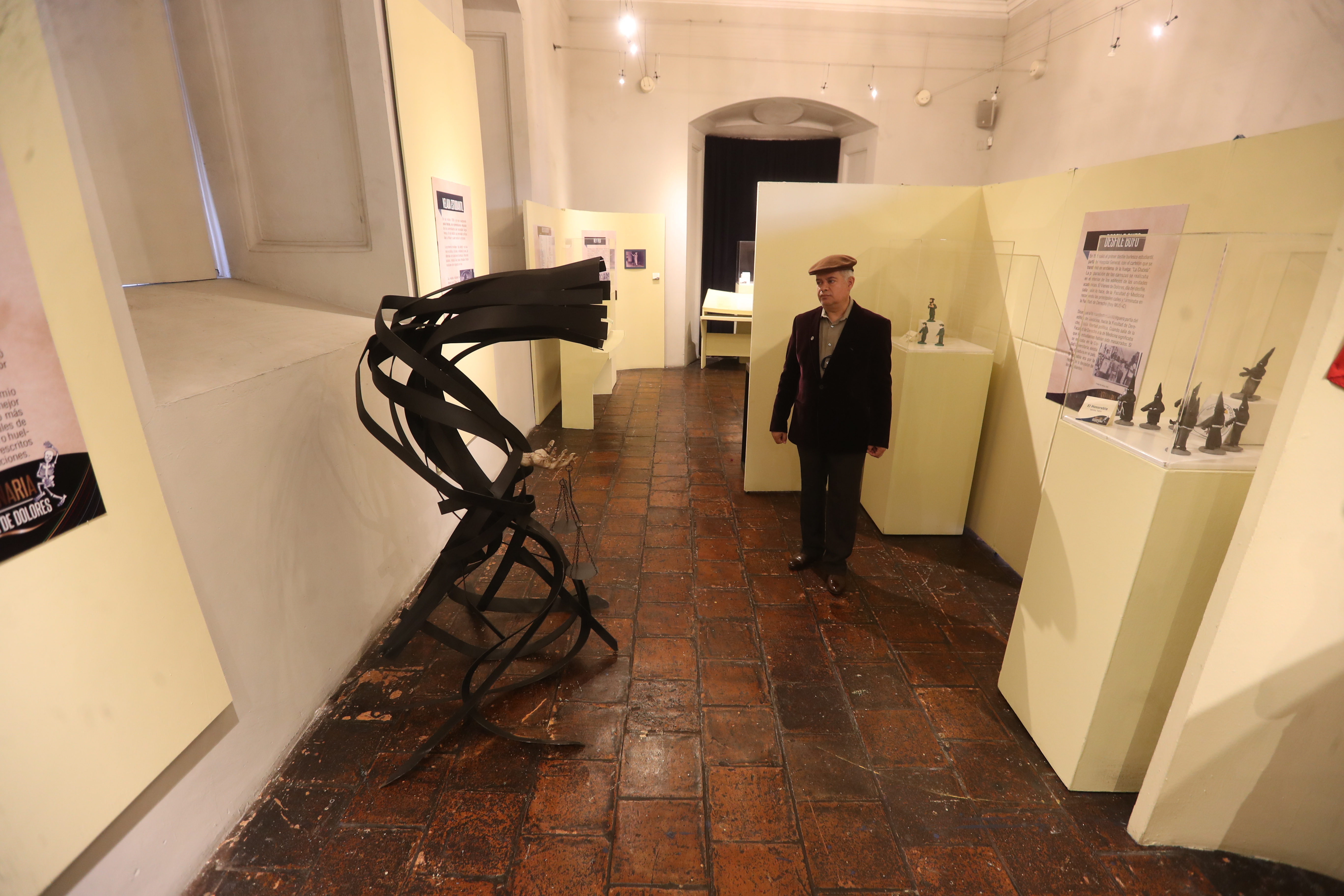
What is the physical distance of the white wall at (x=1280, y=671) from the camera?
150 centimetres

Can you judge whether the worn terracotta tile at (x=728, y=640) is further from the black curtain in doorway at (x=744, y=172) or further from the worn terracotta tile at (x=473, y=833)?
the black curtain in doorway at (x=744, y=172)

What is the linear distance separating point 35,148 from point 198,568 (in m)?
1.09

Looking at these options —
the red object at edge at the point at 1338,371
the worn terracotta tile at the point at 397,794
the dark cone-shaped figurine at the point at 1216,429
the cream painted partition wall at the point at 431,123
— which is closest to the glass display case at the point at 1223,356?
the dark cone-shaped figurine at the point at 1216,429

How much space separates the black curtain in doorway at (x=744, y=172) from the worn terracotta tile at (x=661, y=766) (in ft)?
29.7

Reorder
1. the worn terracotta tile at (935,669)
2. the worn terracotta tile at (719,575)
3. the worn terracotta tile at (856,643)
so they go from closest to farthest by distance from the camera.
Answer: the worn terracotta tile at (935,669) < the worn terracotta tile at (856,643) < the worn terracotta tile at (719,575)

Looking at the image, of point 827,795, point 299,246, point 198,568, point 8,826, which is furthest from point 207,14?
point 827,795

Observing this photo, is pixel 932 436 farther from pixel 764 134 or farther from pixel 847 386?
pixel 764 134

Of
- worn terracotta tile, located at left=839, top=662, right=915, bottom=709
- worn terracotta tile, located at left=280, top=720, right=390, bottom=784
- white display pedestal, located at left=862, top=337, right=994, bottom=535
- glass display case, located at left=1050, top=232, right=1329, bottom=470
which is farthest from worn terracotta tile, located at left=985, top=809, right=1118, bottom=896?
worn terracotta tile, located at left=280, top=720, right=390, bottom=784

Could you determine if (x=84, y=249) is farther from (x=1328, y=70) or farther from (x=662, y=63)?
(x=662, y=63)

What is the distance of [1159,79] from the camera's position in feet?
17.3

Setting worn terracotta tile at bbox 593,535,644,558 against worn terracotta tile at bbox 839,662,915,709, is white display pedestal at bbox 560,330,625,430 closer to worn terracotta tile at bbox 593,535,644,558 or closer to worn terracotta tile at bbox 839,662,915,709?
worn terracotta tile at bbox 593,535,644,558

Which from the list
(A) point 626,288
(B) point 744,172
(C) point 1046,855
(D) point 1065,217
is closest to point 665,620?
(C) point 1046,855

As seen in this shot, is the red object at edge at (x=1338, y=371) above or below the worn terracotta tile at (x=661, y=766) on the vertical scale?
above

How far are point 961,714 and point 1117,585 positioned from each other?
864 millimetres
